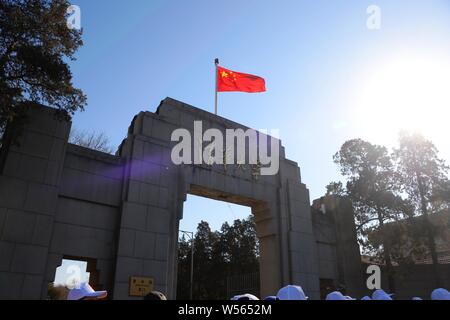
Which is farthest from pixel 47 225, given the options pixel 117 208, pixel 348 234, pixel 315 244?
pixel 348 234

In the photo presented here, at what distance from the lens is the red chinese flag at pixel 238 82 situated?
14953 millimetres

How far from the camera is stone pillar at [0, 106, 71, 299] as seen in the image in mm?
9023

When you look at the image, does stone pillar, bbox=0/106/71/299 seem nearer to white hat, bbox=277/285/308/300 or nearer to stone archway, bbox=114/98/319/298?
stone archway, bbox=114/98/319/298

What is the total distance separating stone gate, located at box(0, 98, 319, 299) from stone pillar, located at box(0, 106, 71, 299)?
0.07 ft

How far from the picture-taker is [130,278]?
1048cm

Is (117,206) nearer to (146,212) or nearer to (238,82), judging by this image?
(146,212)

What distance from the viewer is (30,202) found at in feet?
31.5

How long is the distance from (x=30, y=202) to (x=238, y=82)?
869 cm

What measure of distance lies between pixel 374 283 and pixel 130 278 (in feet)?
34.3

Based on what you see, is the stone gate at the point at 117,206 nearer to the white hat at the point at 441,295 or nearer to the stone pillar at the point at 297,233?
the stone pillar at the point at 297,233

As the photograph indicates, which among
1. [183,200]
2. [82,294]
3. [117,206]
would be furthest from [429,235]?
[82,294]

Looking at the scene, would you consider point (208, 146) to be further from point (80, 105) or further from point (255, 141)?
point (80, 105)

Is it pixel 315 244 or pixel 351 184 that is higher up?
pixel 351 184

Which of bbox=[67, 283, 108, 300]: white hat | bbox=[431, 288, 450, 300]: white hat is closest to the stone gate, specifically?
bbox=[67, 283, 108, 300]: white hat
